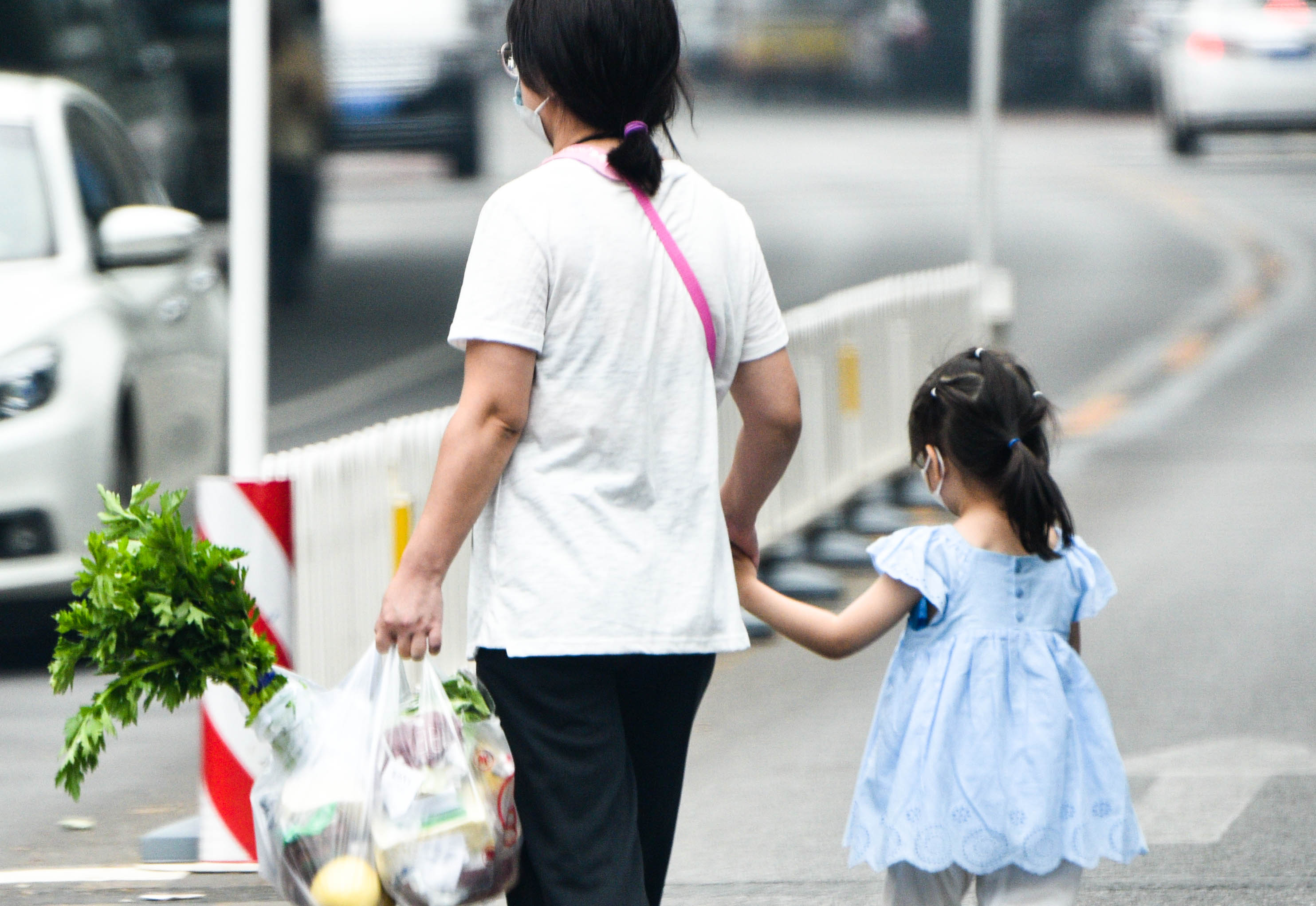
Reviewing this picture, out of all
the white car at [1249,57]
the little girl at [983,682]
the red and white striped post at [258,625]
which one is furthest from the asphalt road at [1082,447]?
the little girl at [983,682]

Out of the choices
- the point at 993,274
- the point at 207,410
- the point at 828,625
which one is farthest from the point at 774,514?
the point at 828,625

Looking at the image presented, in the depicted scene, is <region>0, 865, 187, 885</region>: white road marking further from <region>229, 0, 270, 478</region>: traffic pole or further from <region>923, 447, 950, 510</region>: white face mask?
<region>923, 447, 950, 510</region>: white face mask

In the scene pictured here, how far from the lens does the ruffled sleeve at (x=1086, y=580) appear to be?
365 cm

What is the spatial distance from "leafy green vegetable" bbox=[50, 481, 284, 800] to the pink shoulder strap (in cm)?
87

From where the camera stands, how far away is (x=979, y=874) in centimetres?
351

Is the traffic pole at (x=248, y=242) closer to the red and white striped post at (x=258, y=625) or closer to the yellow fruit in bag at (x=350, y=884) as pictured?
the red and white striped post at (x=258, y=625)

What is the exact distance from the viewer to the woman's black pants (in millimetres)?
3256

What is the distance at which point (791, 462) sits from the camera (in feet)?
26.6

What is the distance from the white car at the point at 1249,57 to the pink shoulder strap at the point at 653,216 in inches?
742

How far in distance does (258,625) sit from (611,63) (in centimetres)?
197

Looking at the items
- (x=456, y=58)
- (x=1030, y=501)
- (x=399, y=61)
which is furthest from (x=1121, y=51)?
(x=1030, y=501)

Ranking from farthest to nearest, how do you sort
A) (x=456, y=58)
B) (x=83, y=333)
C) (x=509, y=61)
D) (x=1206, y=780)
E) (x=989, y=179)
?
(x=456, y=58), (x=989, y=179), (x=83, y=333), (x=1206, y=780), (x=509, y=61)

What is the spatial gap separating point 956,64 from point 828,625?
28278 mm

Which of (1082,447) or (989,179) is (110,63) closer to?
(989,179)
